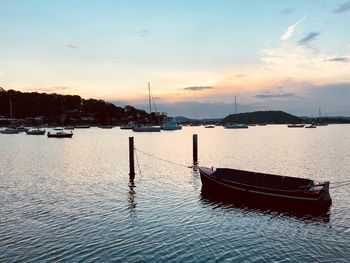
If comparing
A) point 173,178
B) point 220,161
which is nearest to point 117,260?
point 173,178

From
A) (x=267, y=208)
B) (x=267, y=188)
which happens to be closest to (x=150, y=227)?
(x=267, y=208)

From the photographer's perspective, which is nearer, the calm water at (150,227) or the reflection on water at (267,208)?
the calm water at (150,227)

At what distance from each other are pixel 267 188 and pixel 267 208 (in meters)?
2.10

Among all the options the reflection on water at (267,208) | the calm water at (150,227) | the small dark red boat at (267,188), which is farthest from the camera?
the small dark red boat at (267,188)

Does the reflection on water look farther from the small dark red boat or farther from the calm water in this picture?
the small dark red boat

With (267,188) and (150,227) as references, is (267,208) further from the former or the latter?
(150,227)

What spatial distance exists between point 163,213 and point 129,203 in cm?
444

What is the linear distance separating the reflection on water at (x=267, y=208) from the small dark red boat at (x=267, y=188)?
60cm

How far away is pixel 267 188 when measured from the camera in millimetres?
28672

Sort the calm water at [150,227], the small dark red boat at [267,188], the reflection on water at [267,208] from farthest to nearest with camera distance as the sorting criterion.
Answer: the small dark red boat at [267,188], the reflection on water at [267,208], the calm water at [150,227]

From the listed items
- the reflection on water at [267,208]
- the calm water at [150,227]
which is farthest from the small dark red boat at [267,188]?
the calm water at [150,227]

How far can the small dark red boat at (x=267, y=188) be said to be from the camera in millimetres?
27000

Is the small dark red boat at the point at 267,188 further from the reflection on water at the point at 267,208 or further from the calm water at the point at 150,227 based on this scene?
the calm water at the point at 150,227

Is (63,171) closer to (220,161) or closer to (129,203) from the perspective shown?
(129,203)
